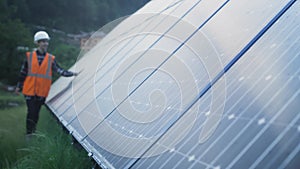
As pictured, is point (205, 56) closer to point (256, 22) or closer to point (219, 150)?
point (256, 22)

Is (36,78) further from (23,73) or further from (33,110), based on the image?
(33,110)

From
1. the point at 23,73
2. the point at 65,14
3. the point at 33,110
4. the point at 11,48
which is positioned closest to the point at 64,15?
the point at 65,14

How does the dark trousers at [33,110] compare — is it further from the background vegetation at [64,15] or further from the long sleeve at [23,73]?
the background vegetation at [64,15]

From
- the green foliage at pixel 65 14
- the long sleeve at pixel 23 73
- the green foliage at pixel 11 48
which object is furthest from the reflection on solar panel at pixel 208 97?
the green foliage at pixel 65 14

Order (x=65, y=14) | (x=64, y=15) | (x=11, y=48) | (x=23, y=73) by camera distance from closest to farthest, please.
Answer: (x=23, y=73), (x=11, y=48), (x=64, y=15), (x=65, y=14)

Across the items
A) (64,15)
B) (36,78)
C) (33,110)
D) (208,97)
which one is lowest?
(64,15)

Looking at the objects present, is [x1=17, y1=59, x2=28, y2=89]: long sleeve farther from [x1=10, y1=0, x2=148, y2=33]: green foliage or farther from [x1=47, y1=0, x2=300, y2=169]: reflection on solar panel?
[x1=10, y1=0, x2=148, y2=33]: green foliage

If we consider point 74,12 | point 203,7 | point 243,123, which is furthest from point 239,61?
point 74,12
